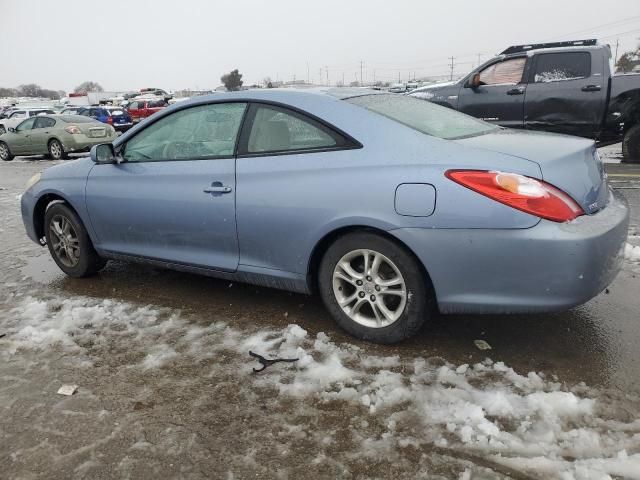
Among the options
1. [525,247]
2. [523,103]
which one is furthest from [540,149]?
[523,103]

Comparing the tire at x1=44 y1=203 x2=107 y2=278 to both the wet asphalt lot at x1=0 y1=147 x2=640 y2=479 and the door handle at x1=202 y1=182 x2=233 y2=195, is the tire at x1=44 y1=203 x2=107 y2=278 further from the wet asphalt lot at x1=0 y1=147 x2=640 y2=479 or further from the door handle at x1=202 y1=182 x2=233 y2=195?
the door handle at x1=202 y1=182 x2=233 y2=195

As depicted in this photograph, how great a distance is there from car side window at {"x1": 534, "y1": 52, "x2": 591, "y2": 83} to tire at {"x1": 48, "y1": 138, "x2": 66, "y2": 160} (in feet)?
43.4

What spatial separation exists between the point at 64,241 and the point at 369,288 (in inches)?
114

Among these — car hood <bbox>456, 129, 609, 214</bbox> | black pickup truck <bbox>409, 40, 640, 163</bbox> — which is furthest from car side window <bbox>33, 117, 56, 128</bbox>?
car hood <bbox>456, 129, 609, 214</bbox>

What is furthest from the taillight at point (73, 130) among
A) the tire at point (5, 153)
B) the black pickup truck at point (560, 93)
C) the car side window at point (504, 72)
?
the car side window at point (504, 72)

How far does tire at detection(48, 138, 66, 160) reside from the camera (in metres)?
15.8

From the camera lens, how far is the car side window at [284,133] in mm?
3158

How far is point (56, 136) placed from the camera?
1565 centimetres

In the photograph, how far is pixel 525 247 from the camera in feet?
8.32

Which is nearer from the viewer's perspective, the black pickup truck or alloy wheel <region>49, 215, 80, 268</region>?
Answer: alloy wheel <region>49, 215, 80, 268</region>

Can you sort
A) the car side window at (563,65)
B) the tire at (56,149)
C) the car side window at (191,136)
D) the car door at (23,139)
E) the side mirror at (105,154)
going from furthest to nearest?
the car door at (23,139) → the tire at (56,149) → the car side window at (563,65) → the side mirror at (105,154) → the car side window at (191,136)

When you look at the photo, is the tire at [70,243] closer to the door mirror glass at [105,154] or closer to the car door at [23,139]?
the door mirror glass at [105,154]

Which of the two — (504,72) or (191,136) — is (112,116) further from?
(191,136)

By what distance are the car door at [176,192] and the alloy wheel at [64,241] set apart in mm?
390
